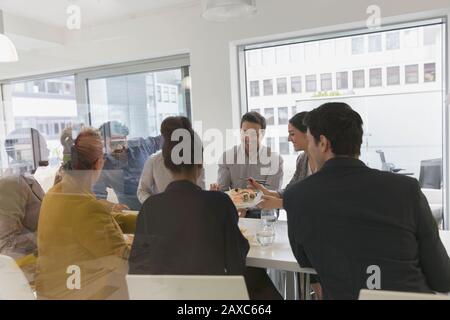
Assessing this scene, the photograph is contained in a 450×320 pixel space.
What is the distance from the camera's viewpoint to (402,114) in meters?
1.52

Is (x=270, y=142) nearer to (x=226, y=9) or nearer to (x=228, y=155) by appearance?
(x=228, y=155)

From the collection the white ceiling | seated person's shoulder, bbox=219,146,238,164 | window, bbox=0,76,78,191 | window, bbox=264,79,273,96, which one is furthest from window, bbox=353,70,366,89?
window, bbox=0,76,78,191

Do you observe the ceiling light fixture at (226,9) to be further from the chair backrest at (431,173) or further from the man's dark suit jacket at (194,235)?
the chair backrest at (431,173)

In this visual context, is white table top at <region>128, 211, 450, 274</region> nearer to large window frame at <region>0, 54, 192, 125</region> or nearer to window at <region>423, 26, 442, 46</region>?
large window frame at <region>0, 54, 192, 125</region>

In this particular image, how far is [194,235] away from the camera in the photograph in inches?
44.6

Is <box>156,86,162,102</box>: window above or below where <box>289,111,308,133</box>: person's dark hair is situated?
above

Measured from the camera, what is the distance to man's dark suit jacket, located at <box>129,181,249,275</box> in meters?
1.12

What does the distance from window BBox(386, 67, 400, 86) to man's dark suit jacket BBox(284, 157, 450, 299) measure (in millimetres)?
701

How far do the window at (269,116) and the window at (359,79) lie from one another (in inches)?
16.2

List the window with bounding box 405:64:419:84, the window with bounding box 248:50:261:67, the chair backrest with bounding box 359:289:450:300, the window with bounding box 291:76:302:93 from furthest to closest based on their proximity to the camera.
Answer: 1. the window with bounding box 248:50:261:67
2. the window with bounding box 291:76:302:93
3. the window with bounding box 405:64:419:84
4. the chair backrest with bounding box 359:289:450:300

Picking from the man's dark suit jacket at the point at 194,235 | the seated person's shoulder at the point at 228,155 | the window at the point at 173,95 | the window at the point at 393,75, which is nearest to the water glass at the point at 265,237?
the man's dark suit jacket at the point at 194,235

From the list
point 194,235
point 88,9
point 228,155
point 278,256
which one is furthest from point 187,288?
point 88,9
